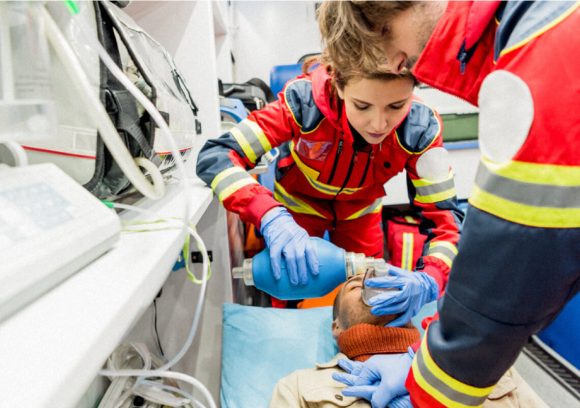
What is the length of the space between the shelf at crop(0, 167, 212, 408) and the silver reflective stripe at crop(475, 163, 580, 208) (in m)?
0.41

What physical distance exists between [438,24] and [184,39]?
87cm

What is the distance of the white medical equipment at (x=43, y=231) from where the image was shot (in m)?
0.30

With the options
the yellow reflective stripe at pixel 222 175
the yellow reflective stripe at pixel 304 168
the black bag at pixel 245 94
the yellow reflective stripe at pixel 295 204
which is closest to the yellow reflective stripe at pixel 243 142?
the yellow reflective stripe at pixel 222 175

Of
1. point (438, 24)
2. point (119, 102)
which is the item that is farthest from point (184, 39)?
point (438, 24)

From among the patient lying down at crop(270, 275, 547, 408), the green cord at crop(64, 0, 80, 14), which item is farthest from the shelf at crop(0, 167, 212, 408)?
the patient lying down at crop(270, 275, 547, 408)

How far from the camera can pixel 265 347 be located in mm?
1105

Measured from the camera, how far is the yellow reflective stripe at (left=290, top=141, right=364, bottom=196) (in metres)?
1.30

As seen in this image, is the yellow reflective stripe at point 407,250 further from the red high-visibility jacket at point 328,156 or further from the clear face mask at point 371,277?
the clear face mask at point 371,277

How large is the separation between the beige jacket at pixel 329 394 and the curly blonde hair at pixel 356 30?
2.67 feet

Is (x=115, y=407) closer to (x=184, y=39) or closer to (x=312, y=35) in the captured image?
(x=184, y=39)

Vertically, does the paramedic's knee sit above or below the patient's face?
above

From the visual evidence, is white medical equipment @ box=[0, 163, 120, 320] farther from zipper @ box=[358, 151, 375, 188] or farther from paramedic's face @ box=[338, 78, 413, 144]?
zipper @ box=[358, 151, 375, 188]

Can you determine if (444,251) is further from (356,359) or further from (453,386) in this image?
(453,386)

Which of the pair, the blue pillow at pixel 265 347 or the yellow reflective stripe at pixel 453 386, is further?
the blue pillow at pixel 265 347
